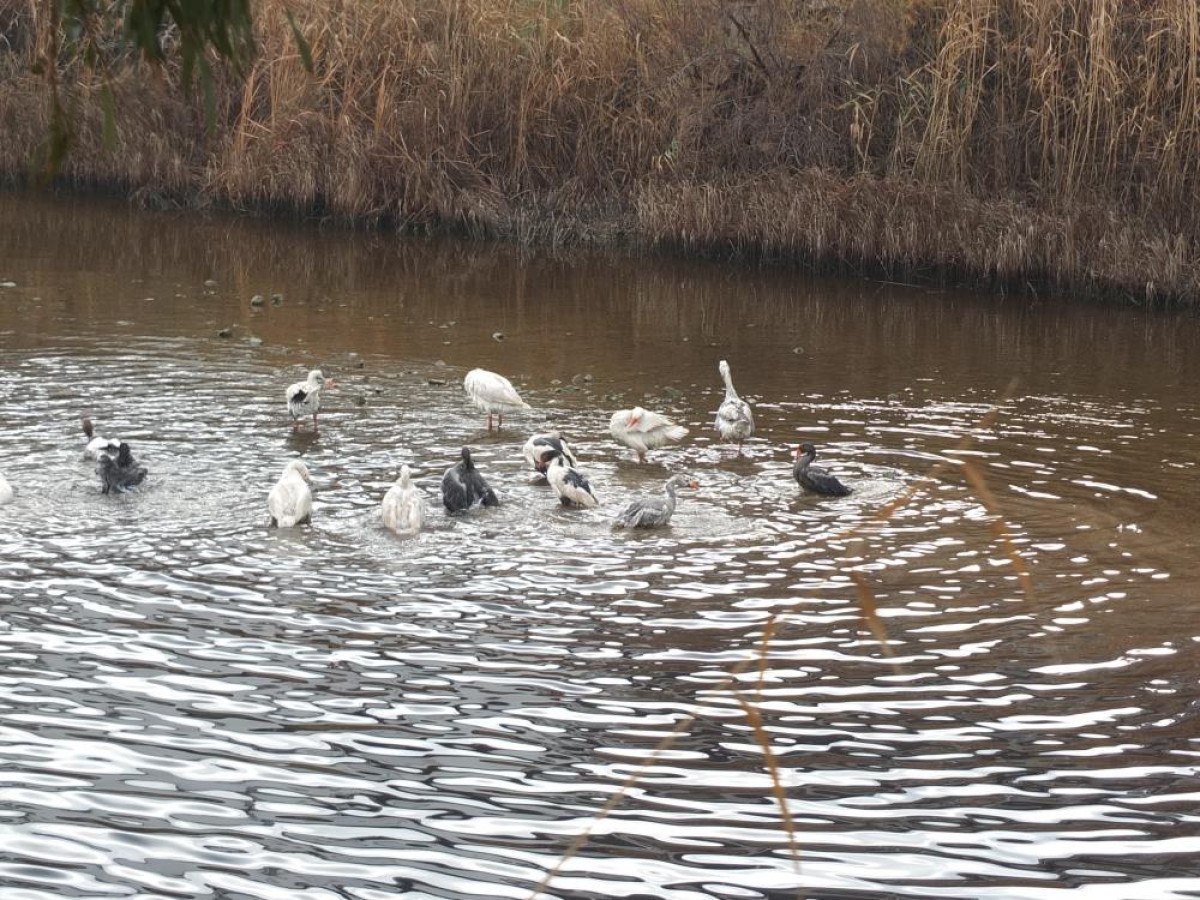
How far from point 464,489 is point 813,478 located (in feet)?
7.80

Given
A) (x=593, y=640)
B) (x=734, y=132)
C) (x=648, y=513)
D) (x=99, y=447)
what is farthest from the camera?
(x=734, y=132)

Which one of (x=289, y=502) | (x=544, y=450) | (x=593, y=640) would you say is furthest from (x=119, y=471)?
(x=593, y=640)

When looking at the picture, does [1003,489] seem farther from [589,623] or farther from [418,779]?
[418,779]

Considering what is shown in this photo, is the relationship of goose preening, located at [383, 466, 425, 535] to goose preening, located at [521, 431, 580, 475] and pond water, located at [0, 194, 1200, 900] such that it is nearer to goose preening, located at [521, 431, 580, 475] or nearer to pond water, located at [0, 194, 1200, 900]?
pond water, located at [0, 194, 1200, 900]

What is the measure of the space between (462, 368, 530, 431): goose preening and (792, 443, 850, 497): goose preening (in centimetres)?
263

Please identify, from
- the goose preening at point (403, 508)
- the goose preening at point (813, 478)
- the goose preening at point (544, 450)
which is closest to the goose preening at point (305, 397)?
the goose preening at point (544, 450)

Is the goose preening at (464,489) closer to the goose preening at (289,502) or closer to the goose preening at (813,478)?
the goose preening at (289,502)

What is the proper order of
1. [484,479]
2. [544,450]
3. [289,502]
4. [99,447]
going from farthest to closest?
1. [484,479]
2. [544,450]
3. [99,447]
4. [289,502]

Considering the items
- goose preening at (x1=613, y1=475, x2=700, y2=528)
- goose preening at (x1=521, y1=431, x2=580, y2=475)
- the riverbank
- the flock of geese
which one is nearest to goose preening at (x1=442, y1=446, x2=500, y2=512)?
the flock of geese

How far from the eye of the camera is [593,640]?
26.9 feet

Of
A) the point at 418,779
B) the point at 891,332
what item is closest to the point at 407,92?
the point at 891,332

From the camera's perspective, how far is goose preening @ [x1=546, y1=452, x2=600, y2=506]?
10555 millimetres

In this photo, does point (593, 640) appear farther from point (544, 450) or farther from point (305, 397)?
point (305, 397)

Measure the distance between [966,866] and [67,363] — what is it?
10928mm
